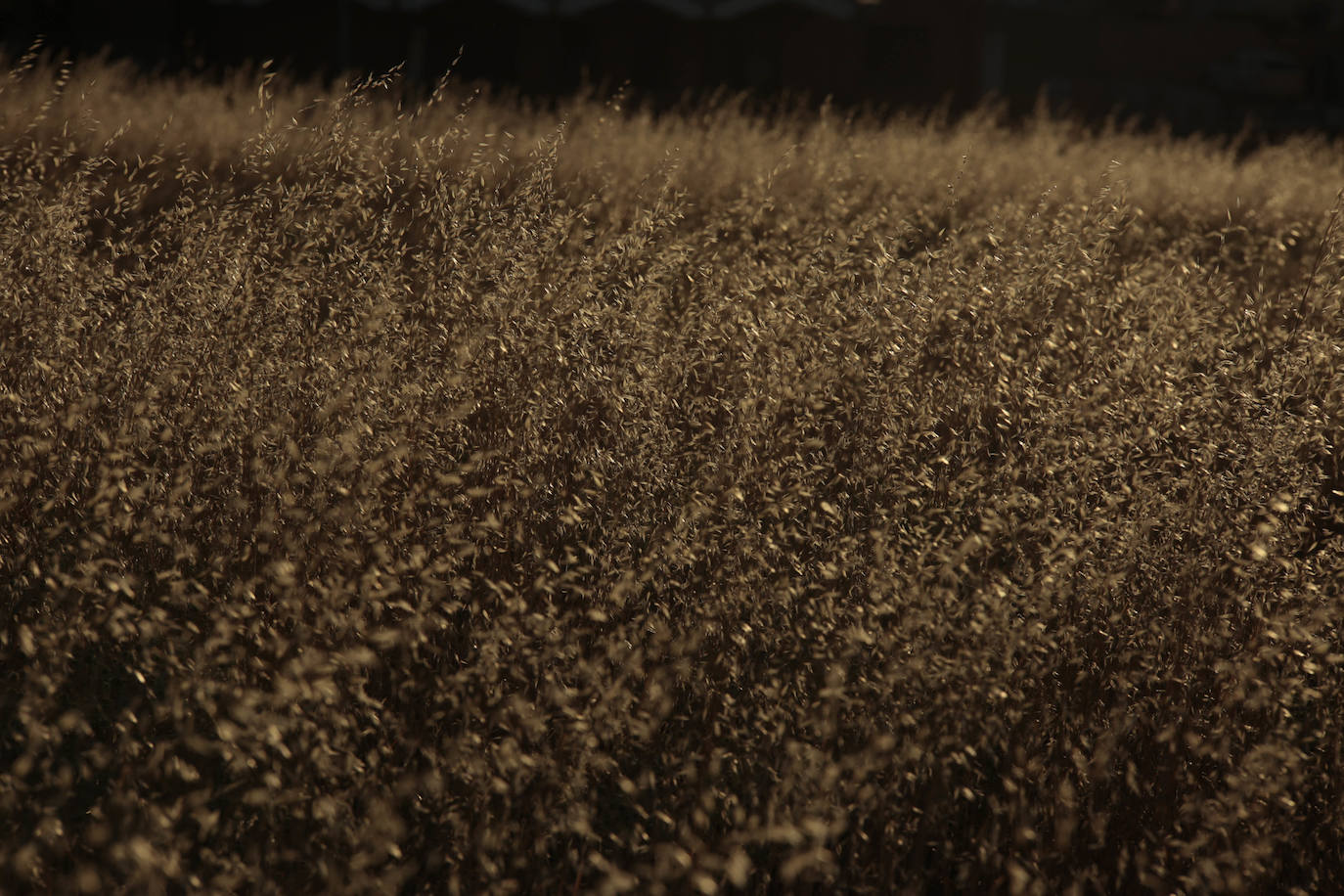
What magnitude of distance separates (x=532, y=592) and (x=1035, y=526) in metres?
1.02

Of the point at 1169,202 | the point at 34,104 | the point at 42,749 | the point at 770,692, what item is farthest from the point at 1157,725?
the point at 34,104

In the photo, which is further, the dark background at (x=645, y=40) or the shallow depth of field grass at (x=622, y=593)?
the dark background at (x=645, y=40)

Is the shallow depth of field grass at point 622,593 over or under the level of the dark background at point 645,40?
under

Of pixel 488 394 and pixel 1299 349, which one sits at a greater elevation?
pixel 1299 349

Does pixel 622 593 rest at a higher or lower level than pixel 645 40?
lower

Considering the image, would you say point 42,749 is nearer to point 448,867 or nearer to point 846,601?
point 448,867

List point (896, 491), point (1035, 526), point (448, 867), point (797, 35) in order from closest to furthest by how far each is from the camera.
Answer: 1. point (448, 867)
2. point (1035, 526)
3. point (896, 491)
4. point (797, 35)

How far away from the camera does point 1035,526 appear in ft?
6.82

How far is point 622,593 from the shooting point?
6.43 ft

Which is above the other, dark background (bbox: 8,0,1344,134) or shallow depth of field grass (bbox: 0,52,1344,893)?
dark background (bbox: 8,0,1344,134)

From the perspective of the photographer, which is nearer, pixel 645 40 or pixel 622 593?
pixel 622 593

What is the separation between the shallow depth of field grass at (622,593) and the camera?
158cm

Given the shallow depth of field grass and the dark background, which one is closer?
the shallow depth of field grass

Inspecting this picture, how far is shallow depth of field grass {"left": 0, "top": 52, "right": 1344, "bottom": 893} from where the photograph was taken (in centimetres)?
158
